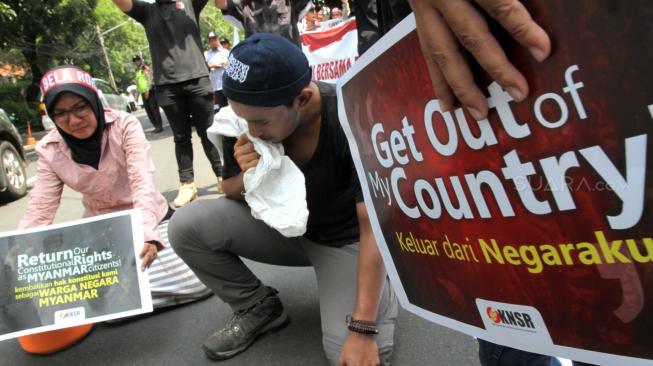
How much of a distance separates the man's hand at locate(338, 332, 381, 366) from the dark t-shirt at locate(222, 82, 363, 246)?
0.44 m

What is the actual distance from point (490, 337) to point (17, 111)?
777 inches

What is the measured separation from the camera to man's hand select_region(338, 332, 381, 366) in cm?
147

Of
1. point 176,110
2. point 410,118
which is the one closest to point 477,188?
point 410,118

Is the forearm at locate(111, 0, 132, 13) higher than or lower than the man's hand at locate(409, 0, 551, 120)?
higher

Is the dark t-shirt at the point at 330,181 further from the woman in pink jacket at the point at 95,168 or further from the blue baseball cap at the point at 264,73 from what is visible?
the woman in pink jacket at the point at 95,168

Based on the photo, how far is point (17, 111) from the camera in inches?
663

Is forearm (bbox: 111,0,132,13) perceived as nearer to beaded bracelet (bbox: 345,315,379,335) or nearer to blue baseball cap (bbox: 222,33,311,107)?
blue baseball cap (bbox: 222,33,311,107)

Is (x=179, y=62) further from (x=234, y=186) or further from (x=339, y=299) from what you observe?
(x=339, y=299)

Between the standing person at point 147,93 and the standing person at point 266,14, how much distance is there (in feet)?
22.0

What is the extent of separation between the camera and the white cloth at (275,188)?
155 cm

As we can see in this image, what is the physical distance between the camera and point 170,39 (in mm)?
3535

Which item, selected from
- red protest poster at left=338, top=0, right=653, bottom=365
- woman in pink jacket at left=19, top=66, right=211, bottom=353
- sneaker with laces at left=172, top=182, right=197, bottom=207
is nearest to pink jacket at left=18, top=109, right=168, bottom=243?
woman in pink jacket at left=19, top=66, right=211, bottom=353

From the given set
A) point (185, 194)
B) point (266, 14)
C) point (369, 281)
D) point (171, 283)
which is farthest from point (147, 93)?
point (369, 281)

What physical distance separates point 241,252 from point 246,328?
30cm
